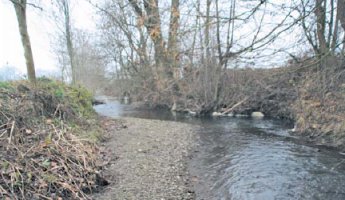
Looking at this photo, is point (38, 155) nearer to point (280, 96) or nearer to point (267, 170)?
point (267, 170)

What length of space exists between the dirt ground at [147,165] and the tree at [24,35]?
3.25 m

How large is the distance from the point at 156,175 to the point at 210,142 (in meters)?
4.19

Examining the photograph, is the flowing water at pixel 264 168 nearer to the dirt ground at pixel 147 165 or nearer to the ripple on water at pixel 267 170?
the ripple on water at pixel 267 170

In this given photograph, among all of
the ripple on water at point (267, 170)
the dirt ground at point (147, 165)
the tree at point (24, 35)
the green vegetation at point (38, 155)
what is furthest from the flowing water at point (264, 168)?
the tree at point (24, 35)

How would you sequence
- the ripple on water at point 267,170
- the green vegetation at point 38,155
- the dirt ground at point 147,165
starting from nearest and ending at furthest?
the green vegetation at point 38,155
the dirt ground at point 147,165
the ripple on water at point 267,170

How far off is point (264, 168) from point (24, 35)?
7.99 meters

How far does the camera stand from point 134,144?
366 inches

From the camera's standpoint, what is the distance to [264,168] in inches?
295

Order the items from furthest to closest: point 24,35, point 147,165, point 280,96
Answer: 1. point 280,96
2. point 24,35
3. point 147,165

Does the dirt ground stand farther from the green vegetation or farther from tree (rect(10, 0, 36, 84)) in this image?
tree (rect(10, 0, 36, 84))

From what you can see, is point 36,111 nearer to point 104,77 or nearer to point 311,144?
point 311,144

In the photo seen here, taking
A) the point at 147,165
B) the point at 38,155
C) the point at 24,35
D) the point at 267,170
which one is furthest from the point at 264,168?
the point at 24,35

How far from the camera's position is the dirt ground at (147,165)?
576 centimetres

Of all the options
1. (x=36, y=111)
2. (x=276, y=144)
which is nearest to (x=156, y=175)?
(x=36, y=111)
